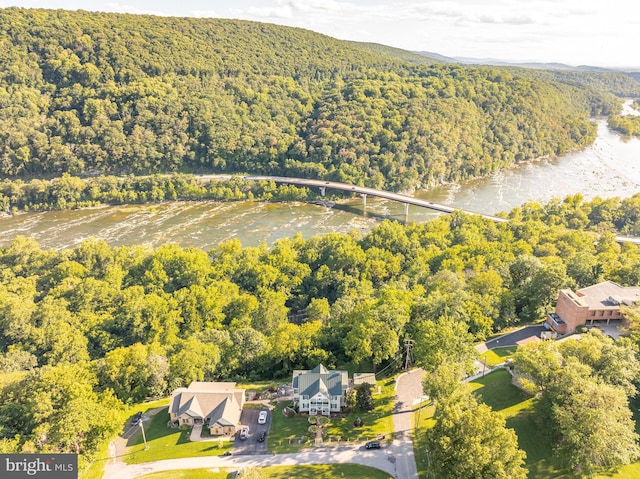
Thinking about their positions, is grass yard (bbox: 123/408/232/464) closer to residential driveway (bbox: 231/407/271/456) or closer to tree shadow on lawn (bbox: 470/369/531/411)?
residential driveway (bbox: 231/407/271/456)

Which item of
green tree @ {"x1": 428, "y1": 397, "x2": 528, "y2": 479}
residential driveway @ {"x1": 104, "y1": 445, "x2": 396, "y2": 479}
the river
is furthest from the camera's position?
the river

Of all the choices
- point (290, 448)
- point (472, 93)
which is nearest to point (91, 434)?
point (290, 448)

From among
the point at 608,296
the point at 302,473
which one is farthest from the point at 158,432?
the point at 608,296

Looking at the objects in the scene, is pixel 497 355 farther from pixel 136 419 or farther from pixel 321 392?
pixel 136 419

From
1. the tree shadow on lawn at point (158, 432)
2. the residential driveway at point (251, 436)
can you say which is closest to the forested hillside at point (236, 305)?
the tree shadow on lawn at point (158, 432)

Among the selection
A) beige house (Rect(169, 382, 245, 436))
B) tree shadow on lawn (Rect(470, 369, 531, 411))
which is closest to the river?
beige house (Rect(169, 382, 245, 436))

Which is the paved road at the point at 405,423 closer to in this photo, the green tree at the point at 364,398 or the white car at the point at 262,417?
the green tree at the point at 364,398

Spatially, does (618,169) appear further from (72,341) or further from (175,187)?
(72,341)
